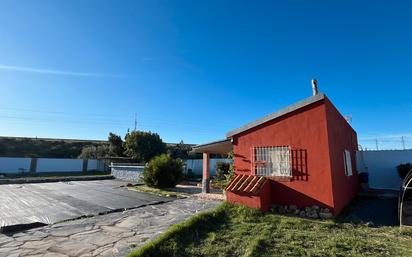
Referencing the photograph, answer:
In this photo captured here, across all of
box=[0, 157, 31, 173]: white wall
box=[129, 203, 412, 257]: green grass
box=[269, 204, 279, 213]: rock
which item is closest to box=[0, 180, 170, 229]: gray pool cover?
box=[129, 203, 412, 257]: green grass

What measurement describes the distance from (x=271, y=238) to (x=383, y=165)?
1400 cm

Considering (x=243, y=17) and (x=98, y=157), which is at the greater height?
(x=243, y=17)

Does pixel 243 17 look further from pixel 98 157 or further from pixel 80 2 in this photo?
pixel 98 157

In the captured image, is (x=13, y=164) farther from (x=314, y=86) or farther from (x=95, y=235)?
(x=314, y=86)

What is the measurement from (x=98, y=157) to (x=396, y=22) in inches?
1363

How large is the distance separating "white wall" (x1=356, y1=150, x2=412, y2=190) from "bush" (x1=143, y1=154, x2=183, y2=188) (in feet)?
39.8

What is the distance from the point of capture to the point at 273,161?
34.1 ft

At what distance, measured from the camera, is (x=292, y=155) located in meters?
9.84

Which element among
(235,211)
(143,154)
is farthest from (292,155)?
(143,154)

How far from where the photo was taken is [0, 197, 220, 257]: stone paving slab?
18.4ft

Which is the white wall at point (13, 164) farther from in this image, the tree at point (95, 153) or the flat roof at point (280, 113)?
the flat roof at point (280, 113)

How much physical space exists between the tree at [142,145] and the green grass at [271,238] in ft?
70.5

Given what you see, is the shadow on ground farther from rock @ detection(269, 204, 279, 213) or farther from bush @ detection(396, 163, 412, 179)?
bush @ detection(396, 163, 412, 179)

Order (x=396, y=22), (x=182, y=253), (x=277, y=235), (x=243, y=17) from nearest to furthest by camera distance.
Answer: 1. (x=182, y=253)
2. (x=277, y=235)
3. (x=396, y=22)
4. (x=243, y=17)
